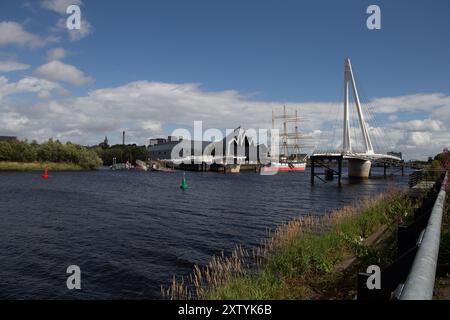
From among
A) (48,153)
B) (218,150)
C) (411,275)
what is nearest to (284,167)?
A: (218,150)

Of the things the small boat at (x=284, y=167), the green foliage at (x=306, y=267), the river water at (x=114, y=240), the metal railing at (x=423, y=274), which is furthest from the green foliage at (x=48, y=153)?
the metal railing at (x=423, y=274)

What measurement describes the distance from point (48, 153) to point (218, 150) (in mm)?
72575

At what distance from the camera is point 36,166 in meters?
105

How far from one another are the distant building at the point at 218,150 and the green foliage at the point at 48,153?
47.7 m

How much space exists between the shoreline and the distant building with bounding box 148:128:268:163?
52878mm

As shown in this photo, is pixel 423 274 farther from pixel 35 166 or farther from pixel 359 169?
pixel 35 166

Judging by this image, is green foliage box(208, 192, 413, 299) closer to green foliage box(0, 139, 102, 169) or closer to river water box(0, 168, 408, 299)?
river water box(0, 168, 408, 299)

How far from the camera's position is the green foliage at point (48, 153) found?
103 metres

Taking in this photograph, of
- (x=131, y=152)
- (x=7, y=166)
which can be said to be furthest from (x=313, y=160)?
(x=131, y=152)

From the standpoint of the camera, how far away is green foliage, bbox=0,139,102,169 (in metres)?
103

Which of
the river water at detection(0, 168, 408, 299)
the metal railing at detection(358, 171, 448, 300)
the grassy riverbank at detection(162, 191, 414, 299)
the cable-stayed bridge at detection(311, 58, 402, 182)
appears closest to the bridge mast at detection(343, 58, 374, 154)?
the cable-stayed bridge at detection(311, 58, 402, 182)

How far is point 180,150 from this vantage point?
172m

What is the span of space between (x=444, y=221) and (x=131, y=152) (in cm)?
17430
